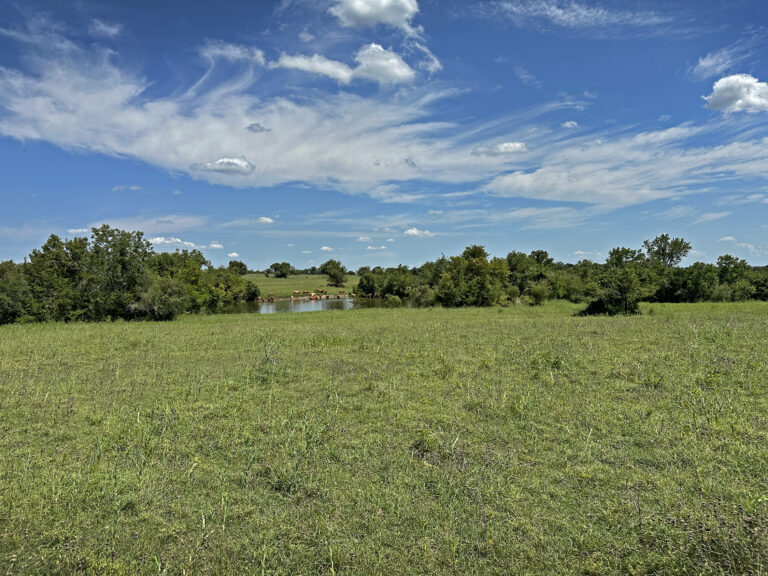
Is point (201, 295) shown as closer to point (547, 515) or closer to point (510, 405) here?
point (510, 405)

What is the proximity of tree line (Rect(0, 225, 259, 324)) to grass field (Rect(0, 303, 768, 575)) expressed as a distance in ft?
74.4

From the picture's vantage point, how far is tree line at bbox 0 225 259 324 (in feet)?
97.1

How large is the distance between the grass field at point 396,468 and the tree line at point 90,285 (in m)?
22.7

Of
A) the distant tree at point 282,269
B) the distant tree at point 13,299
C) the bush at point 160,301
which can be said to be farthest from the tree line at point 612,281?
the distant tree at point 282,269

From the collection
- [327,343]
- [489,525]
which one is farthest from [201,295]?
[489,525]

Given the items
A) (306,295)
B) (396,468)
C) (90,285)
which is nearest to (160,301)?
(90,285)

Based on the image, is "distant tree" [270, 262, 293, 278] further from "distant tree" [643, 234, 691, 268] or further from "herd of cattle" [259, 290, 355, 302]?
"distant tree" [643, 234, 691, 268]

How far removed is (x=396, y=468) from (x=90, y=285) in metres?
36.2

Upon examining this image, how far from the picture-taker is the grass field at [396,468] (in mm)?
4359

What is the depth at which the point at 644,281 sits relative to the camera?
2977cm

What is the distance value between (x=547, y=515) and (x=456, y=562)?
57.7 inches

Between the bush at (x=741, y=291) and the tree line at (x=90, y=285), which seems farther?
the bush at (x=741, y=291)

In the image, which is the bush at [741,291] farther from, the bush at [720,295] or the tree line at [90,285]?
the tree line at [90,285]

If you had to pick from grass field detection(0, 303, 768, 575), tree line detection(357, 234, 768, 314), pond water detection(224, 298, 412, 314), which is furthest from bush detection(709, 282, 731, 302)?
grass field detection(0, 303, 768, 575)
